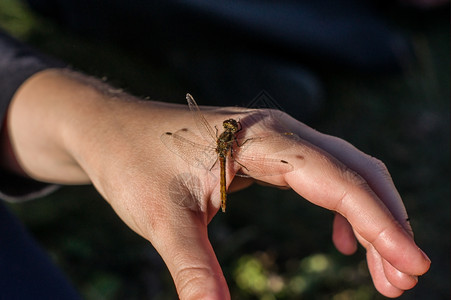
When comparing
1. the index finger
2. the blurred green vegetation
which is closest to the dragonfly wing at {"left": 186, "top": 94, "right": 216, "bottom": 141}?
the index finger

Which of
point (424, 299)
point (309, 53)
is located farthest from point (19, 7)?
point (424, 299)

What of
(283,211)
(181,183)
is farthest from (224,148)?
(283,211)

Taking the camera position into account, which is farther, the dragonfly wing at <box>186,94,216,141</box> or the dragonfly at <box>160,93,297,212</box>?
the dragonfly wing at <box>186,94,216,141</box>

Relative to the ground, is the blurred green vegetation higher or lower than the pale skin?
lower

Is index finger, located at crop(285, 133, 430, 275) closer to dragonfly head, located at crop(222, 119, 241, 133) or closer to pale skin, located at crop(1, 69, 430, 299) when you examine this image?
pale skin, located at crop(1, 69, 430, 299)

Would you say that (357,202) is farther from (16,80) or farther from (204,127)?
(16,80)

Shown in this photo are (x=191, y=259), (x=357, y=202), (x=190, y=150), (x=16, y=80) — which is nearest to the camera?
(x=191, y=259)

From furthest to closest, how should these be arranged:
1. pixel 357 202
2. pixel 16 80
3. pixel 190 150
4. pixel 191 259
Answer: pixel 16 80
pixel 190 150
pixel 357 202
pixel 191 259
